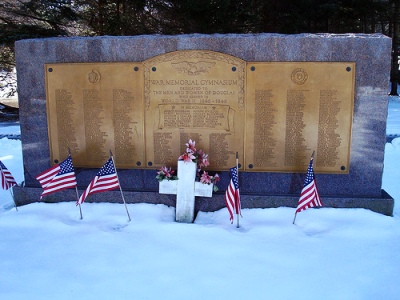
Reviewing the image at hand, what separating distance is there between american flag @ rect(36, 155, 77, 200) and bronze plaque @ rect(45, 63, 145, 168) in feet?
1.95

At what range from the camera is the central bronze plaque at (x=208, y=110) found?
5.25 metres

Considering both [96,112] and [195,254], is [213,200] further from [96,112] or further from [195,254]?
[96,112]

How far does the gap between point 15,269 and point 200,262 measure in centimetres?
185

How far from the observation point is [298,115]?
5.31 meters

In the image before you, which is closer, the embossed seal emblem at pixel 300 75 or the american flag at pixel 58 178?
the american flag at pixel 58 178

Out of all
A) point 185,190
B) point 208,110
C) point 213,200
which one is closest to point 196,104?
point 208,110

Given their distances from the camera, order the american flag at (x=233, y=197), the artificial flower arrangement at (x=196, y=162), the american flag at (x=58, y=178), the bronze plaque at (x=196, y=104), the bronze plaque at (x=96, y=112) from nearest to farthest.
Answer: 1. the american flag at (x=233, y=197)
2. the american flag at (x=58, y=178)
3. the artificial flower arrangement at (x=196, y=162)
4. the bronze plaque at (x=196, y=104)
5. the bronze plaque at (x=96, y=112)

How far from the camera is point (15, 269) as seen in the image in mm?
3945

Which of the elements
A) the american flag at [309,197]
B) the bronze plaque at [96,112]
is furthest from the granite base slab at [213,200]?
the american flag at [309,197]

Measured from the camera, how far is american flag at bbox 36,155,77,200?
16.6ft

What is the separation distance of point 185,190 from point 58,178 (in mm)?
1643

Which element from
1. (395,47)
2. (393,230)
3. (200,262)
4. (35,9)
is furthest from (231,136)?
(395,47)

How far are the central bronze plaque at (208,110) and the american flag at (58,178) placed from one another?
0.60m

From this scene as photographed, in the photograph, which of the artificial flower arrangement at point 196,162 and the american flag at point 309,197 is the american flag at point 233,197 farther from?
the american flag at point 309,197
